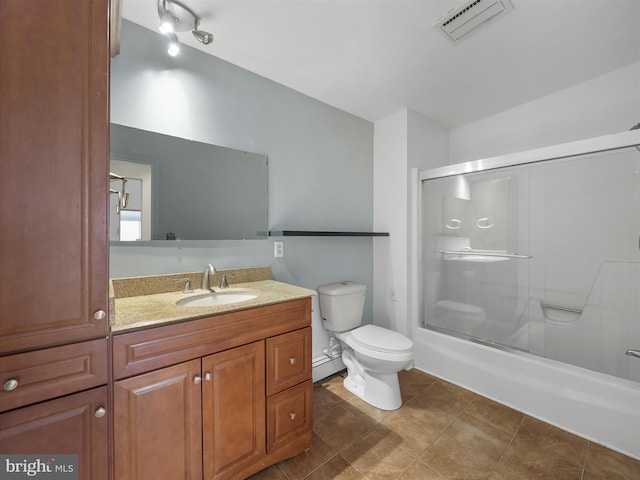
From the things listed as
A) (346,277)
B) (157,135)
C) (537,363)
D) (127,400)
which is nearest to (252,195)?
(157,135)

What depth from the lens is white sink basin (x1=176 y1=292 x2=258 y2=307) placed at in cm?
146

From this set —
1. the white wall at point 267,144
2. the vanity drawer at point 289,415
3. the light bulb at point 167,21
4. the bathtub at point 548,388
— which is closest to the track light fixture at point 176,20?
the light bulb at point 167,21

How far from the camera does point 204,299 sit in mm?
1507

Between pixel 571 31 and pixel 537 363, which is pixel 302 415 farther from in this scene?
pixel 571 31

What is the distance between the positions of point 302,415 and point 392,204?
6.03ft

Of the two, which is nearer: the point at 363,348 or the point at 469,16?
the point at 469,16

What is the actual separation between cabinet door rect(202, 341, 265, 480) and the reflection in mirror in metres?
0.78

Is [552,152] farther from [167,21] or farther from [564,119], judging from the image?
[167,21]

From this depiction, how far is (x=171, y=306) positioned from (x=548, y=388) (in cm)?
233

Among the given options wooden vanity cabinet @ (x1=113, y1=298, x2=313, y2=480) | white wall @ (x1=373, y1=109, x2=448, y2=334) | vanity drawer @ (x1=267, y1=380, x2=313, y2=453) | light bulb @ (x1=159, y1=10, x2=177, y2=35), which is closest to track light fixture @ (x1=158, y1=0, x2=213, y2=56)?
light bulb @ (x1=159, y1=10, x2=177, y2=35)

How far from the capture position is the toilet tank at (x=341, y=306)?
2088 millimetres

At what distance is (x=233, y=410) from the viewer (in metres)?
1.19

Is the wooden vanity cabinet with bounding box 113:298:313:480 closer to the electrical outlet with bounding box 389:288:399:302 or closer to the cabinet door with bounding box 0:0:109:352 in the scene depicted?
the cabinet door with bounding box 0:0:109:352

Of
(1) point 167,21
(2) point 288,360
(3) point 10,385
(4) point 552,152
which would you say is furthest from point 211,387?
(4) point 552,152
